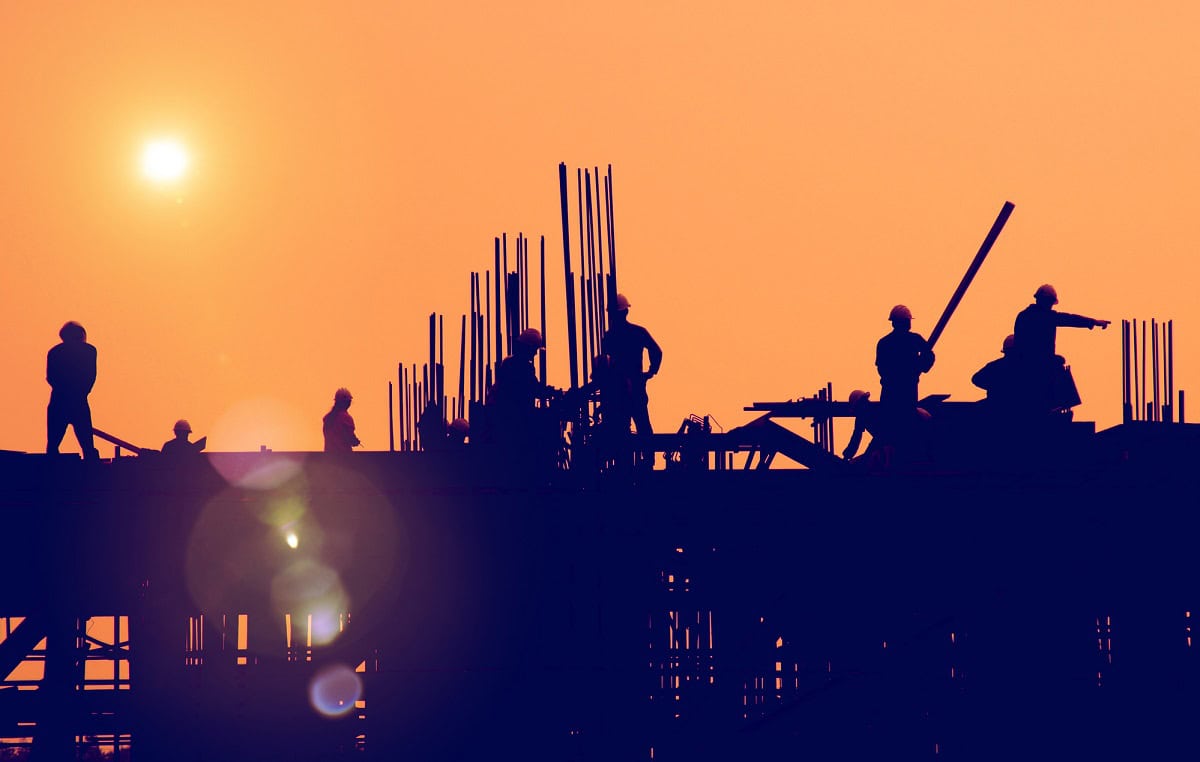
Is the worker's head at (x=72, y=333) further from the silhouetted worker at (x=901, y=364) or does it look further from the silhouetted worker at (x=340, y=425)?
the silhouetted worker at (x=901, y=364)

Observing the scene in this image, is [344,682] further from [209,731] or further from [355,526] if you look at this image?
[355,526]

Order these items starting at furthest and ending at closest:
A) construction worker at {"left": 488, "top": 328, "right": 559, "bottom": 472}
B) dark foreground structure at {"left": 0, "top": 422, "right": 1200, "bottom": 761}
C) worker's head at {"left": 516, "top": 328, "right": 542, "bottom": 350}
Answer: worker's head at {"left": 516, "top": 328, "right": 542, "bottom": 350}
construction worker at {"left": 488, "top": 328, "right": 559, "bottom": 472}
dark foreground structure at {"left": 0, "top": 422, "right": 1200, "bottom": 761}

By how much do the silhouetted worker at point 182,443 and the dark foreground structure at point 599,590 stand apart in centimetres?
180

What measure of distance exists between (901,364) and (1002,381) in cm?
97

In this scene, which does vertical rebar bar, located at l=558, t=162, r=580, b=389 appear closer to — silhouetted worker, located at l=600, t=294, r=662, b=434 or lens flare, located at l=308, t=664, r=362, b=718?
silhouetted worker, located at l=600, t=294, r=662, b=434

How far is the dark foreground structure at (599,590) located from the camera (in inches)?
760

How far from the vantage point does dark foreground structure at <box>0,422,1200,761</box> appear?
19.3m

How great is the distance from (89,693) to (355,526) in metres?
15.1

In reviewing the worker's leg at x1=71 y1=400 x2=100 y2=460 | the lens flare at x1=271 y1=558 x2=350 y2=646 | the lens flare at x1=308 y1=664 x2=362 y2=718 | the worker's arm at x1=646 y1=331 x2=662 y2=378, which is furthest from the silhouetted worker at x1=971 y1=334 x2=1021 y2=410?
the lens flare at x1=308 y1=664 x2=362 y2=718

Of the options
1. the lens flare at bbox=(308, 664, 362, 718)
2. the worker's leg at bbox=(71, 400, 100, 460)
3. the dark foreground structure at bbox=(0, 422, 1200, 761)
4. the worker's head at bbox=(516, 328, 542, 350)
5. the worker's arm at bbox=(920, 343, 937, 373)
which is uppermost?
the worker's head at bbox=(516, 328, 542, 350)

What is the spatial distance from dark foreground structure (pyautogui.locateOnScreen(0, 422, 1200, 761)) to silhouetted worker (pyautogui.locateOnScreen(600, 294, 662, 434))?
106 centimetres

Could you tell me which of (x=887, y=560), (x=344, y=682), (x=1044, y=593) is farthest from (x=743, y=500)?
(x=344, y=682)

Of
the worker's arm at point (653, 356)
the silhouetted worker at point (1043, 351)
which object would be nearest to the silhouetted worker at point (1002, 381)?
the silhouetted worker at point (1043, 351)

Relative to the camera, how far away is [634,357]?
22.6 m
